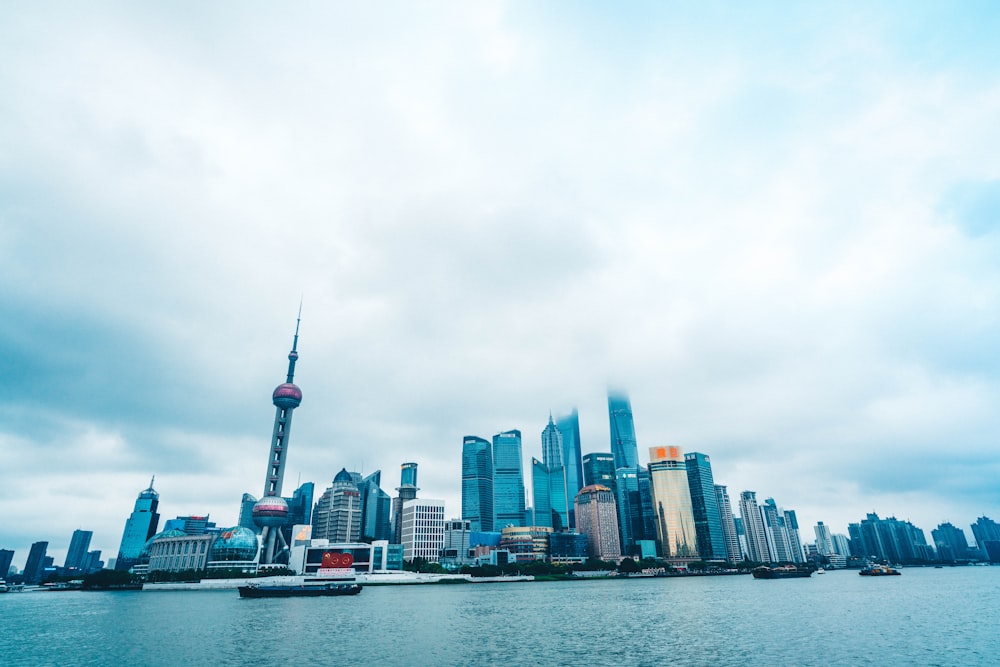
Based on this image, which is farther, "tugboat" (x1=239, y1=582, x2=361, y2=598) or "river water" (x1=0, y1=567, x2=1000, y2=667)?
"tugboat" (x1=239, y1=582, x2=361, y2=598)

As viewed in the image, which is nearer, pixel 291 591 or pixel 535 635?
pixel 535 635

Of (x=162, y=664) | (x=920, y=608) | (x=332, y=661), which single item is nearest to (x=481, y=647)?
(x=332, y=661)

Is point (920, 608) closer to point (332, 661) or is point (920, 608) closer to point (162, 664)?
point (332, 661)

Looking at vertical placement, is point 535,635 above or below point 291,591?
below

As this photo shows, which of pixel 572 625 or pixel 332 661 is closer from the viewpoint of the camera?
pixel 332 661

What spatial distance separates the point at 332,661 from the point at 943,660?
63668 millimetres

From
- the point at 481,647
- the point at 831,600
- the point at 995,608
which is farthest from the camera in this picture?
the point at 831,600

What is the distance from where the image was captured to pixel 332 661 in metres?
59.7

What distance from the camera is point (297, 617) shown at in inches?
4092

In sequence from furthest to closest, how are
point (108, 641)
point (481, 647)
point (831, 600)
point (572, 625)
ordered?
point (831, 600) < point (572, 625) < point (108, 641) < point (481, 647)

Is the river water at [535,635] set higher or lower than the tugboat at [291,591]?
lower

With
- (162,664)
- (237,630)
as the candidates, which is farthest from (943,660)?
(237,630)

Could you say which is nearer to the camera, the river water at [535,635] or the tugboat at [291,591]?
the river water at [535,635]

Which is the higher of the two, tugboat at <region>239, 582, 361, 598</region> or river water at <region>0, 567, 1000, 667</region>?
tugboat at <region>239, 582, 361, 598</region>
